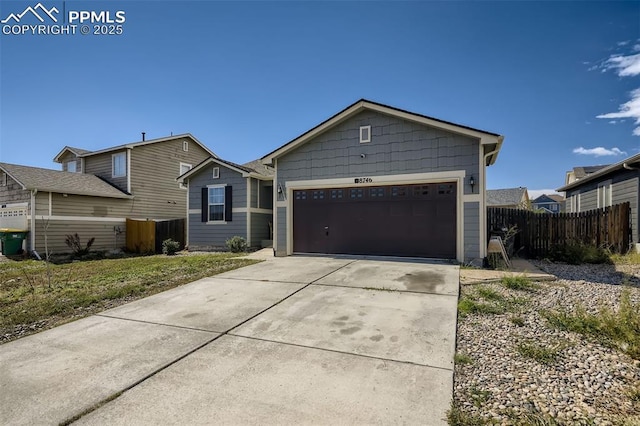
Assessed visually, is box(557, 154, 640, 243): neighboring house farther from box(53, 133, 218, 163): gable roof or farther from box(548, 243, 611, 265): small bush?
box(53, 133, 218, 163): gable roof

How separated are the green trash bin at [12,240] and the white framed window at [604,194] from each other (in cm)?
2470

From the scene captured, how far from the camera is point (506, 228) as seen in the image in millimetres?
10047

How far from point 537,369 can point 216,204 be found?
13424mm

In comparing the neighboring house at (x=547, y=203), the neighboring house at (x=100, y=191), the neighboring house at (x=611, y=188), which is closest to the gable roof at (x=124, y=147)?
the neighboring house at (x=100, y=191)

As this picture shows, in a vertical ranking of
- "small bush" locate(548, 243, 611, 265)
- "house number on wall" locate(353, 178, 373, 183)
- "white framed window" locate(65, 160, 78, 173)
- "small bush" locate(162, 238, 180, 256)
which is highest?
"white framed window" locate(65, 160, 78, 173)

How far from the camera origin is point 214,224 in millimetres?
14117

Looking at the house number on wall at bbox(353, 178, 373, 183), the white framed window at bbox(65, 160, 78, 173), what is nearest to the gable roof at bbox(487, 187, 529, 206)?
the house number on wall at bbox(353, 178, 373, 183)

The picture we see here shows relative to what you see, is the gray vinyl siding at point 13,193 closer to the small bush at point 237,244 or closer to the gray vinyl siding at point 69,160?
the gray vinyl siding at point 69,160

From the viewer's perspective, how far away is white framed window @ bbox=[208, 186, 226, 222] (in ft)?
45.8

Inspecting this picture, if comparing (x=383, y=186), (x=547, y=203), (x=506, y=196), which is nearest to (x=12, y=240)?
(x=383, y=186)

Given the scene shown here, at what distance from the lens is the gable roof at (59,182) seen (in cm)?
1273

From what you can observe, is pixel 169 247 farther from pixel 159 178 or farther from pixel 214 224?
pixel 159 178

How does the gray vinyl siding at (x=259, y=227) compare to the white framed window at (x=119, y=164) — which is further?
the white framed window at (x=119, y=164)

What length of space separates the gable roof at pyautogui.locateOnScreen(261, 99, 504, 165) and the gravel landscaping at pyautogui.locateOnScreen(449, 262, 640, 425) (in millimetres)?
4566
